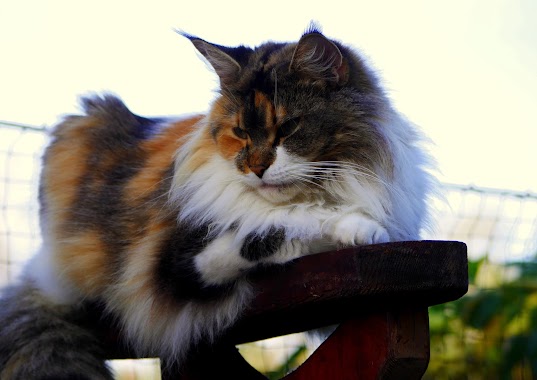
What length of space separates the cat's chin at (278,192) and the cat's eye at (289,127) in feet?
0.43

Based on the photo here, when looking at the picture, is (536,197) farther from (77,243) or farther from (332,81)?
(77,243)

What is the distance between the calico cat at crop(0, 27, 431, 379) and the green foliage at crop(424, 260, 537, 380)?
166 cm

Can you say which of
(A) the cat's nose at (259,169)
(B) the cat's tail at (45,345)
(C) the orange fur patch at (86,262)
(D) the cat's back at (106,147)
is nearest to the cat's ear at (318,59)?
(A) the cat's nose at (259,169)

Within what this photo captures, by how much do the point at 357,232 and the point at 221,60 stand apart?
680 millimetres

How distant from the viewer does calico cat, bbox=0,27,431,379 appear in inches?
62.2

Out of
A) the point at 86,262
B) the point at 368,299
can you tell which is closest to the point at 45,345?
the point at 86,262

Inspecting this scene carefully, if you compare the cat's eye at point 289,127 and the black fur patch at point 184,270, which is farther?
the cat's eye at point 289,127

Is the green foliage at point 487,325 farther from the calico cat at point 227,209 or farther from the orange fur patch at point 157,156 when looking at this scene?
the orange fur patch at point 157,156

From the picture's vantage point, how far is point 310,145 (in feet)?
5.45

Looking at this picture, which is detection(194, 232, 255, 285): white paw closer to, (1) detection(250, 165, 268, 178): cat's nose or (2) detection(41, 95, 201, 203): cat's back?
(1) detection(250, 165, 268, 178): cat's nose

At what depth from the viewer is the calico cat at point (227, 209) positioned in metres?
1.58

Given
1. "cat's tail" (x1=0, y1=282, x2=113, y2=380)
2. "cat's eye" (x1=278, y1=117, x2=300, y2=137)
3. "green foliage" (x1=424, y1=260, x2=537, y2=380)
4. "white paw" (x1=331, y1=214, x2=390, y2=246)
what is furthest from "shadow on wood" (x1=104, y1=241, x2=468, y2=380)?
"green foliage" (x1=424, y1=260, x2=537, y2=380)

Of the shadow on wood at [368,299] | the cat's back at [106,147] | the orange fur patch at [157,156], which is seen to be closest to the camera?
the shadow on wood at [368,299]

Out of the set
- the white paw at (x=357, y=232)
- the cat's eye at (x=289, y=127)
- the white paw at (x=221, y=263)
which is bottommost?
the white paw at (x=221, y=263)
